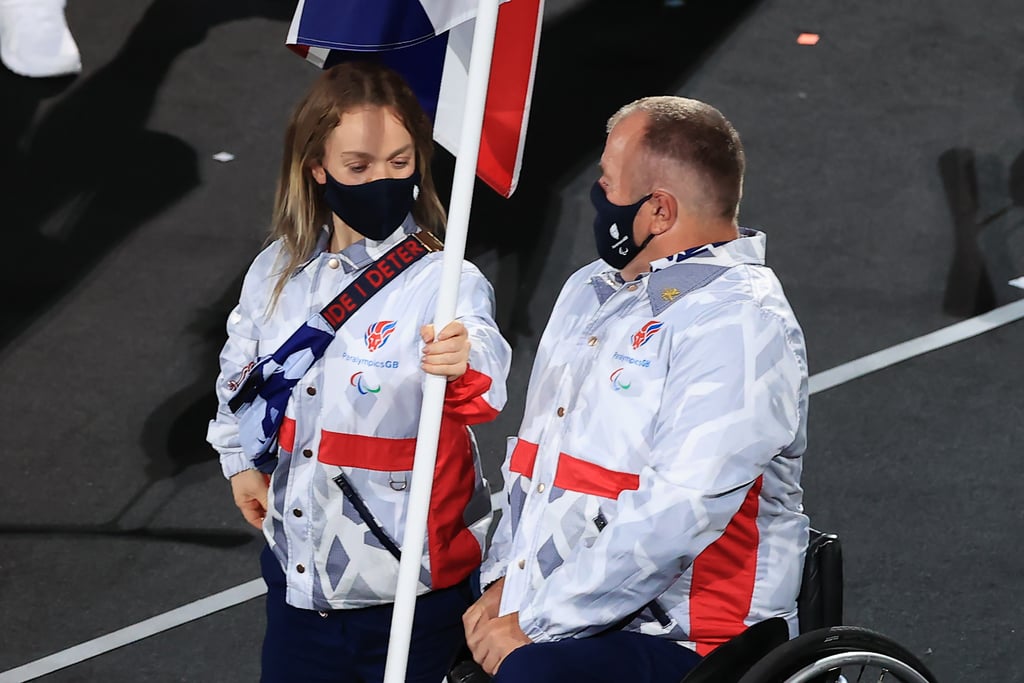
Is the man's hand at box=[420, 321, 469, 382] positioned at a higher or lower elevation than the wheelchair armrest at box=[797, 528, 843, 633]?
higher

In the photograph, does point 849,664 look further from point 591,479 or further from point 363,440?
point 363,440

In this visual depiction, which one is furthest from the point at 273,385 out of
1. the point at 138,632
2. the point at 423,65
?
the point at 138,632

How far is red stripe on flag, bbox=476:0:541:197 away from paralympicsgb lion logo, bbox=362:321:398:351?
33 centimetres

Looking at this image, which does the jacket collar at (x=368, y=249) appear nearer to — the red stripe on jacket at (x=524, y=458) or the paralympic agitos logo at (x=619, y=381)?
the red stripe on jacket at (x=524, y=458)

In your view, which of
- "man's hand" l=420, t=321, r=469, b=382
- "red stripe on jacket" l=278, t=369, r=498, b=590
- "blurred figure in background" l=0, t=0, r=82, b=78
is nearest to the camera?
"man's hand" l=420, t=321, r=469, b=382

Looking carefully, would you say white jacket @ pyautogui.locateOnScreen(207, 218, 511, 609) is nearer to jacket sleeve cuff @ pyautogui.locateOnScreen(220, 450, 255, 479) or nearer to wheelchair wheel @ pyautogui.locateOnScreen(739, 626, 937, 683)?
jacket sleeve cuff @ pyautogui.locateOnScreen(220, 450, 255, 479)

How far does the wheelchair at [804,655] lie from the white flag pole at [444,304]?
229 millimetres

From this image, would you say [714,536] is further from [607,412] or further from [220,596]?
[220,596]

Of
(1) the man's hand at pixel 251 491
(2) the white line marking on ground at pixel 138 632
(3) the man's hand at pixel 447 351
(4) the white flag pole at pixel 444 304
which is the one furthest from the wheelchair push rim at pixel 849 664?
(2) the white line marking on ground at pixel 138 632

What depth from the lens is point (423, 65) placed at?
3102 millimetres

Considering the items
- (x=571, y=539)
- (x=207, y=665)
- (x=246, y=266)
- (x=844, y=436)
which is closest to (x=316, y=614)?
(x=571, y=539)

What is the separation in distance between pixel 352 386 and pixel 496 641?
22.4 inches

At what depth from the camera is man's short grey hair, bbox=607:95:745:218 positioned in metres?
2.73

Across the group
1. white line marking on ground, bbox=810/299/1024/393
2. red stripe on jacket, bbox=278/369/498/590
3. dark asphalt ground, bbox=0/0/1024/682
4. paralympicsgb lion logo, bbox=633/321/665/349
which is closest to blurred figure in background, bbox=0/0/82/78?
dark asphalt ground, bbox=0/0/1024/682
